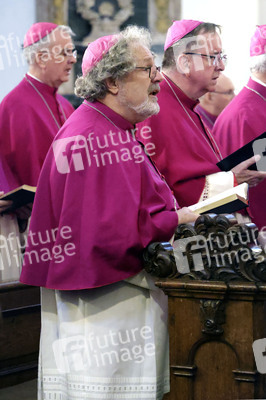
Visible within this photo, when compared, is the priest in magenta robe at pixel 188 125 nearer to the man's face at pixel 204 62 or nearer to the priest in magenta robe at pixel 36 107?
the man's face at pixel 204 62

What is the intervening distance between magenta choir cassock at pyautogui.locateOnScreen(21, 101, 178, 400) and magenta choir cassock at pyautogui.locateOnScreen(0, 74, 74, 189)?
1.87m

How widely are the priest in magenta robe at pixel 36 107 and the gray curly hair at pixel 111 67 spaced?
1.84 meters

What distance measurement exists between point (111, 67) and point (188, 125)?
110 cm

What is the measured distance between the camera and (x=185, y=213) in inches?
131

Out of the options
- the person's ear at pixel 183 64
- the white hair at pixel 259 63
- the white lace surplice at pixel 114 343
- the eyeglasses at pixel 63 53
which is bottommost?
the white lace surplice at pixel 114 343

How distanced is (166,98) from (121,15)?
5603 millimetres

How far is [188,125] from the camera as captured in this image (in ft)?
14.6

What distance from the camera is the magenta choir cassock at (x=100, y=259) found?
3.20 m

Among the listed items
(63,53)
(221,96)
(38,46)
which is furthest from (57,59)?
(221,96)

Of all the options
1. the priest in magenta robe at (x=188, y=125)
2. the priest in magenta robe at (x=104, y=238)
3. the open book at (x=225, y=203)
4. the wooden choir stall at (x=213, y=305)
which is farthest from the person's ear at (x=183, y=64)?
the wooden choir stall at (x=213, y=305)

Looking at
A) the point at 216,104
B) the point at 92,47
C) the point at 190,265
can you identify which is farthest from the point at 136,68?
the point at 216,104

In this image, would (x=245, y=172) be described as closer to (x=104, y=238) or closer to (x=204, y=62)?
(x=204, y=62)

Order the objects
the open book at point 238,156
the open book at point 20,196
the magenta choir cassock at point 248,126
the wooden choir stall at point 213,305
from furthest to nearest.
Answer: the magenta choir cassock at point 248,126, the open book at point 20,196, the open book at point 238,156, the wooden choir stall at point 213,305

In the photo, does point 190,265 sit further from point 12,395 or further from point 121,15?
point 121,15
